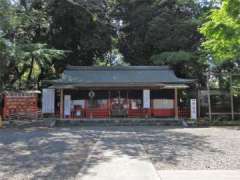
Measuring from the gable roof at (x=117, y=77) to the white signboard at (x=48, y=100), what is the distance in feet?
2.64

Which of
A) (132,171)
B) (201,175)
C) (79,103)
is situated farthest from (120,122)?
(201,175)

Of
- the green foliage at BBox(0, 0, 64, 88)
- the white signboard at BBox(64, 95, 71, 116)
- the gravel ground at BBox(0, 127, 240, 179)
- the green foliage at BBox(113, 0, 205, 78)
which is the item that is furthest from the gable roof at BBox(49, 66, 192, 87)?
the gravel ground at BBox(0, 127, 240, 179)

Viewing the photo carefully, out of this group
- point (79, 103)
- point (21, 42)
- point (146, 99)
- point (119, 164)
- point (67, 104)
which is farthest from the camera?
point (21, 42)

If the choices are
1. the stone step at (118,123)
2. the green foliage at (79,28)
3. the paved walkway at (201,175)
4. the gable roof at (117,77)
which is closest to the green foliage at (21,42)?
the green foliage at (79,28)

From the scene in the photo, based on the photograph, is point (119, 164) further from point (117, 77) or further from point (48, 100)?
point (117, 77)

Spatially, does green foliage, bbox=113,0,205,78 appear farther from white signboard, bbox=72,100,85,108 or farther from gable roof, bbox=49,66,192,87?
white signboard, bbox=72,100,85,108

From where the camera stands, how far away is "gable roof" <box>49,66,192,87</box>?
28.9 meters

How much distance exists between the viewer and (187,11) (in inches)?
1433

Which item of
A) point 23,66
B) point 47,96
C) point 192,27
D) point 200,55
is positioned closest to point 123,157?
point 47,96

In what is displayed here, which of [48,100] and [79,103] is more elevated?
[48,100]

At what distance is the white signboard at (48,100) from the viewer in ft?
95.8

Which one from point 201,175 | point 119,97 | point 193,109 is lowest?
point 201,175

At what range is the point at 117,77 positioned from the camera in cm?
3089

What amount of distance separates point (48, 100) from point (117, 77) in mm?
5570
